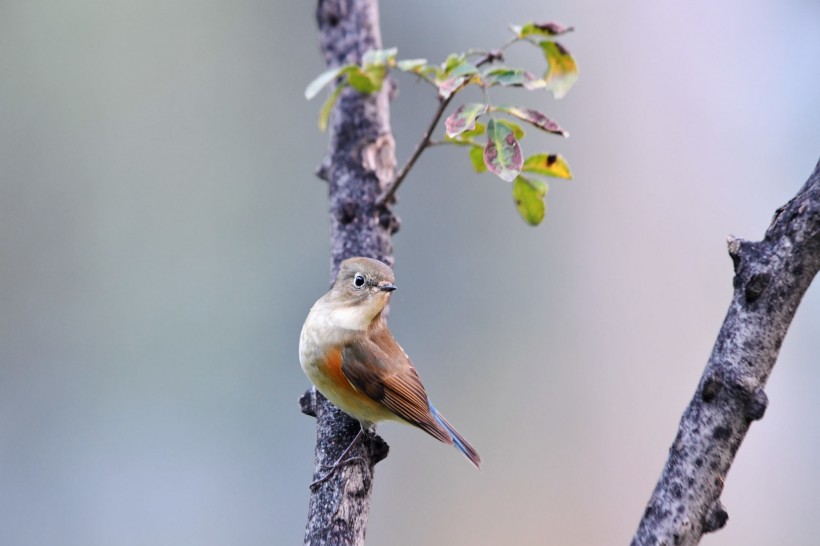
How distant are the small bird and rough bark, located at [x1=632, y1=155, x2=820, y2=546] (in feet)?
2.56

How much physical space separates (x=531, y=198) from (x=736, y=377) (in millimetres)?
922

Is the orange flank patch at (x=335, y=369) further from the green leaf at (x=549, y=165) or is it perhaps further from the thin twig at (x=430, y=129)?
the green leaf at (x=549, y=165)

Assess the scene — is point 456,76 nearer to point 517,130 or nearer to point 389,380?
point 517,130

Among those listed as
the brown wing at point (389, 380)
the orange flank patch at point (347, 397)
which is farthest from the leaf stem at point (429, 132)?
the orange flank patch at point (347, 397)

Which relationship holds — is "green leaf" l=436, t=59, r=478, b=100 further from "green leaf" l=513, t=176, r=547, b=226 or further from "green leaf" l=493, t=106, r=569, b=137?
"green leaf" l=513, t=176, r=547, b=226

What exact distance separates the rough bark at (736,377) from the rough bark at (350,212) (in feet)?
2.20

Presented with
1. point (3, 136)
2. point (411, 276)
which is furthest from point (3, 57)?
point (411, 276)

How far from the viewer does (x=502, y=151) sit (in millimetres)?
1733

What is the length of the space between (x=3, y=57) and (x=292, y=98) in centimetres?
146

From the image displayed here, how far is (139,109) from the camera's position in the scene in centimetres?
396

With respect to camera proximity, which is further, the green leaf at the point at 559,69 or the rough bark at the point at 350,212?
the green leaf at the point at 559,69

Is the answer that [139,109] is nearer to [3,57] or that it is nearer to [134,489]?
[3,57]

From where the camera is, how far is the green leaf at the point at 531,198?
206cm

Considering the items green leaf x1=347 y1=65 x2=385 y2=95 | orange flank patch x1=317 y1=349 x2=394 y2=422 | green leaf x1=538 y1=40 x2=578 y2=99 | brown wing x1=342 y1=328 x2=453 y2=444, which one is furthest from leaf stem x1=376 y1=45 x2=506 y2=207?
orange flank patch x1=317 y1=349 x2=394 y2=422
